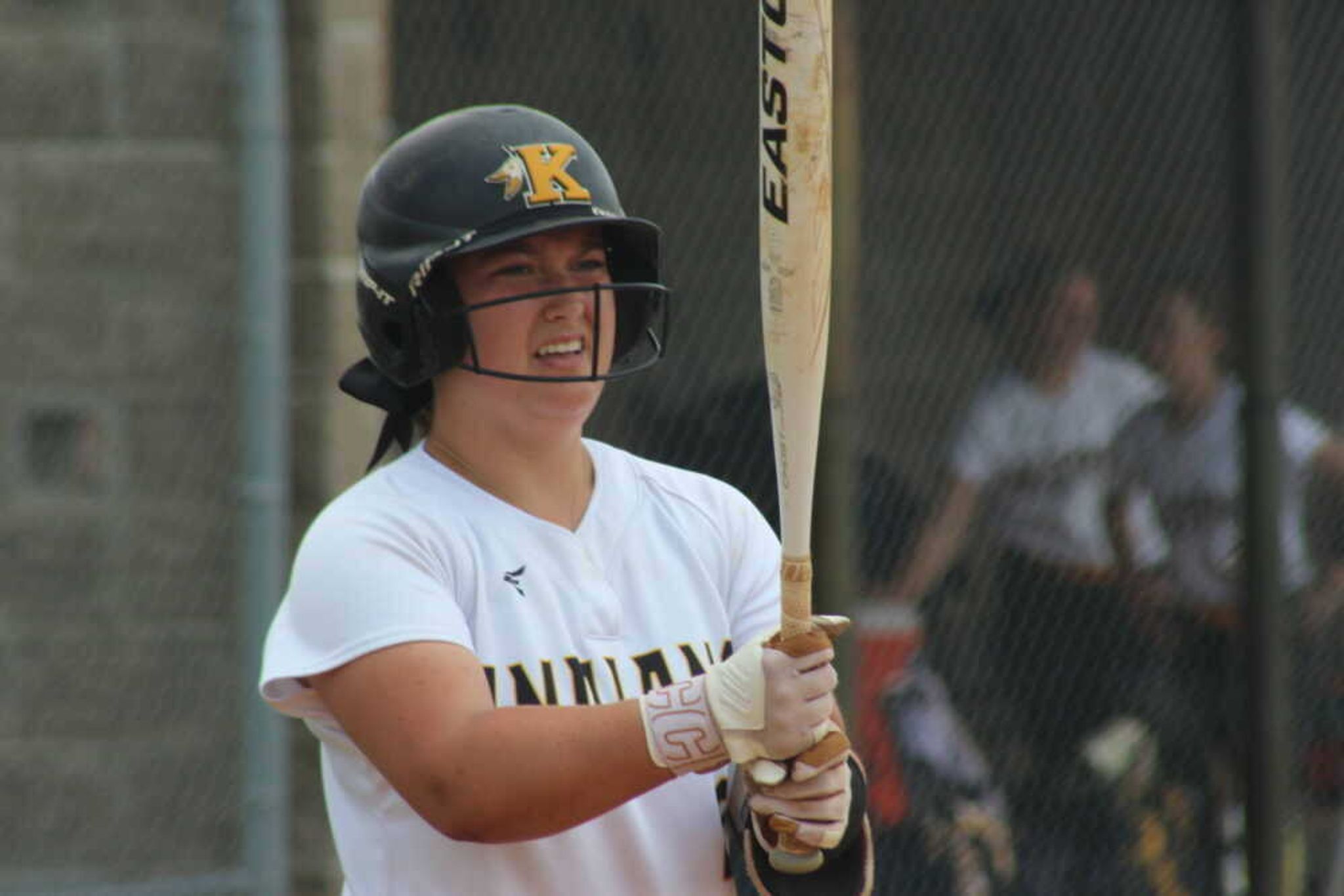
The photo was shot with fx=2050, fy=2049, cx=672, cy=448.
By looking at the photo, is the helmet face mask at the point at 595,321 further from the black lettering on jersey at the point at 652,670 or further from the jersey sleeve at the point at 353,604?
the black lettering on jersey at the point at 652,670

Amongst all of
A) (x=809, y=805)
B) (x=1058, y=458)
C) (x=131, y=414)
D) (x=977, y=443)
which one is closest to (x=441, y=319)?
(x=809, y=805)

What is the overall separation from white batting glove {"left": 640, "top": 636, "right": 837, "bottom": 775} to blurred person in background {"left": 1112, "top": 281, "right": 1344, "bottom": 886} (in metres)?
3.25

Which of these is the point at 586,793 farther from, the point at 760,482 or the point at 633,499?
the point at 760,482

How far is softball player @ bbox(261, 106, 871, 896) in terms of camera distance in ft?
6.80

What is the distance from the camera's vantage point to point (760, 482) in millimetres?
4688

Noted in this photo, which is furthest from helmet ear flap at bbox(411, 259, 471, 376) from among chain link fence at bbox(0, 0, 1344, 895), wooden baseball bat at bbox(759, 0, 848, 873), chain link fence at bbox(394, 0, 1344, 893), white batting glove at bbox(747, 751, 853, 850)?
chain link fence at bbox(394, 0, 1344, 893)

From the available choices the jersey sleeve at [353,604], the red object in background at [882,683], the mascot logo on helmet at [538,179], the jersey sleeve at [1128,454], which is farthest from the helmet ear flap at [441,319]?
the jersey sleeve at [1128,454]

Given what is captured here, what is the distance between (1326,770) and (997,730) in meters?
0.92

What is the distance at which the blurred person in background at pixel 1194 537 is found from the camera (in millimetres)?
5176

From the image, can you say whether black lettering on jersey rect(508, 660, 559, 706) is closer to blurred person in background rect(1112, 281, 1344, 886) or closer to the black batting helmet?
the black batting helmet

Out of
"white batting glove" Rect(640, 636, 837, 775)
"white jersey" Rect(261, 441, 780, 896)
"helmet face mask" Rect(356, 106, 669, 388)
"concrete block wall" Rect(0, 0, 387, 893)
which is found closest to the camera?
"white batting glove" Rect(640, 636, 837, 775)

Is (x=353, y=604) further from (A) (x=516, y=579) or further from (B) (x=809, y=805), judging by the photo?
(B) (x=809, y=805)

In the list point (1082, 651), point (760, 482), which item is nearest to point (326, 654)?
point (760, 482)

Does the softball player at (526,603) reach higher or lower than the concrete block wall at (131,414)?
higher
